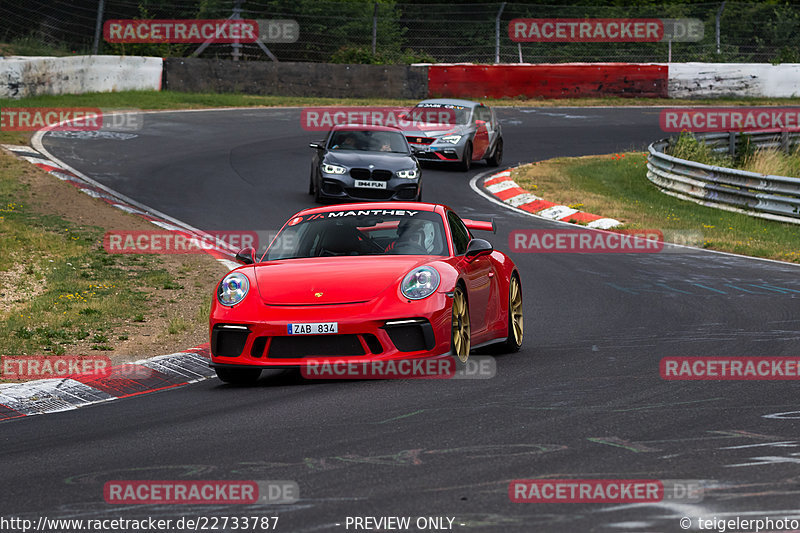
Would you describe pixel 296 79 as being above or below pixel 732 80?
below

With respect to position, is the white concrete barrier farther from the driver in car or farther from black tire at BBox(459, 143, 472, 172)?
the driver in car

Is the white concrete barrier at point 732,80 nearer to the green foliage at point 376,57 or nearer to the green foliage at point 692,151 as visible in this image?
the green foliage at point 376,57

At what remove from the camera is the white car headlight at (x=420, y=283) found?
801 centimetres

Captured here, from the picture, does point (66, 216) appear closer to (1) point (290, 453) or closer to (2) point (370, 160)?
(2) point (370, 160)

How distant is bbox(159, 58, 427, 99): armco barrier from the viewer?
34031 millimetres

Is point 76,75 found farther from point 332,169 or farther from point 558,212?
point 558,212

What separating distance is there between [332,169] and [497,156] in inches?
322

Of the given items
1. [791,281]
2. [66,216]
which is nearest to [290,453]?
[791,281]

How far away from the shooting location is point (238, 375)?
Answer: 26.9ft

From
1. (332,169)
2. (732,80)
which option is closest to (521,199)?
(332,169)

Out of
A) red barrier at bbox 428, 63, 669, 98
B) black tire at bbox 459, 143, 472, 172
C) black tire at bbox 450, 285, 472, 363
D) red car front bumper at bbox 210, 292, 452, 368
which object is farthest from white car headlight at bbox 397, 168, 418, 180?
red barrier at bbox 428, 63, 669, 98

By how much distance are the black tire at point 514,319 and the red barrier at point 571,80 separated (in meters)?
26.2

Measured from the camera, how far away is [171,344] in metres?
9.82

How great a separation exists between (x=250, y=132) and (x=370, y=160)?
31.3 feet
